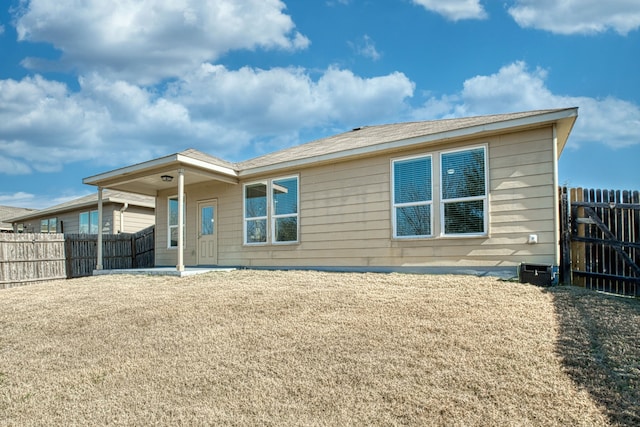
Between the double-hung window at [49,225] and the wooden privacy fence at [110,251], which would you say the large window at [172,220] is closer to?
the wooden privacy fence at [110,251]

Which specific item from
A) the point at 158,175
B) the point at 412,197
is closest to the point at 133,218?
the point at 158,175

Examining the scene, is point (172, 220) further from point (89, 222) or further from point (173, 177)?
point (89, 222)

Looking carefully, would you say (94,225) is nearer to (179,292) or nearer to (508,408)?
(179,292)

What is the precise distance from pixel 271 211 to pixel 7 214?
88.0 feet

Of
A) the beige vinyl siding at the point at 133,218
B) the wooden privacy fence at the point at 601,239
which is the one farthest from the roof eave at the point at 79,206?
the wooden privacy fence at the point at 601,239

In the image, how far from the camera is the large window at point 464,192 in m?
7.43

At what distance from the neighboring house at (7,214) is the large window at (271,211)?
854 inches

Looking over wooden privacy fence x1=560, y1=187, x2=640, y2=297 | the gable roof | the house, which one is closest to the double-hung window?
the gable roof

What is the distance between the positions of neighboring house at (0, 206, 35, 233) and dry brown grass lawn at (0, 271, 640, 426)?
2457 centimetres

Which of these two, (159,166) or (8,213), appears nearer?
(159,166)

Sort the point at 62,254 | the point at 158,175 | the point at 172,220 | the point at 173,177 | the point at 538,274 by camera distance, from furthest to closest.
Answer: the point at 172,220 → the point at 62,254 → the point at 173,177 → the point at 158,175 → the point at 538,274

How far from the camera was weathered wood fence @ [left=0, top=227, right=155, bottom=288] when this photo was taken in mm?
11219

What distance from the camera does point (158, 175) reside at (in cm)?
1107

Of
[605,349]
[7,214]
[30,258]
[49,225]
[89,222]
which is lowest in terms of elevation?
[605,349]
